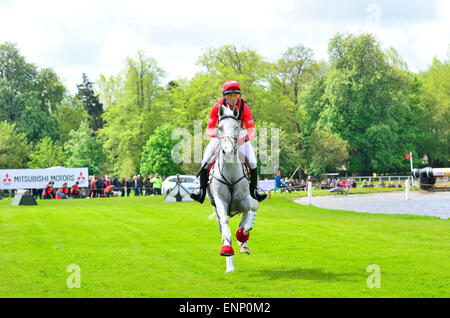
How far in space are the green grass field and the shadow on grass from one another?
18 millimetres

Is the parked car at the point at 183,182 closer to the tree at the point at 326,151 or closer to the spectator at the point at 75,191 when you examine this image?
the spectator at the point at 75,191

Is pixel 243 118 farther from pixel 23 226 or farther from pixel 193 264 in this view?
pixel 23 226

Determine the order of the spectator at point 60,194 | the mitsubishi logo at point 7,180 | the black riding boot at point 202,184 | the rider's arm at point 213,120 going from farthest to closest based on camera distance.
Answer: the mitsubishi logo at point 7,180 < the spectator at point 60,194 < the black riding boot at point 202,184 < the rider's arm at point 213,120

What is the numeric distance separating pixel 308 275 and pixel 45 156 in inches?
2640

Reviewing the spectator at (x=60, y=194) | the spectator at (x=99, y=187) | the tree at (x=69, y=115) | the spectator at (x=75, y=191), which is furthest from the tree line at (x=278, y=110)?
the spectator at (x=60, y=194)

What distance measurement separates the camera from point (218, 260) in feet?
39.3

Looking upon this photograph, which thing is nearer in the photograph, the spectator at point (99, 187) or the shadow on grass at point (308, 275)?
the shadow on grass at point (308, 275)

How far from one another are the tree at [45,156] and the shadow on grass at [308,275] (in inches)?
2549

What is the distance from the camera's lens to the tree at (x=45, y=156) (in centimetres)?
7206

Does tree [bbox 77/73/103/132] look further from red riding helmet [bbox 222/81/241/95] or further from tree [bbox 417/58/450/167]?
red riding helmet [bbox 222/81/241/95]

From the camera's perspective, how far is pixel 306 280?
9.59m

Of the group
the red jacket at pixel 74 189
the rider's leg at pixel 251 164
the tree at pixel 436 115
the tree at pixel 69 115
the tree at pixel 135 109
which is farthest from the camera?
the tree at pixel 69 115

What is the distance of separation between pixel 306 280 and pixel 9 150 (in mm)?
66125
